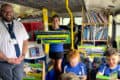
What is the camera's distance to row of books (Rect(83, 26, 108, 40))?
7863 mm

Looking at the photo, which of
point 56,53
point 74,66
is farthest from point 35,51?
point 74,66

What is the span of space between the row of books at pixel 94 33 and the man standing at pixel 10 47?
370cm

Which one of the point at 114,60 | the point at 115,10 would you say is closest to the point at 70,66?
the point at 114,60

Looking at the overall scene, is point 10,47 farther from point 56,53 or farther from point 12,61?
point 56,53

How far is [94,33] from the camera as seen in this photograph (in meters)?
7.88

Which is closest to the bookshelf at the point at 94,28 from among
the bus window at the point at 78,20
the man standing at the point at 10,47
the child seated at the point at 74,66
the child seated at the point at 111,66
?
the bus window at the point at 78,20

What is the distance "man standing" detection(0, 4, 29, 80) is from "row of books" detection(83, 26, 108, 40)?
370cm

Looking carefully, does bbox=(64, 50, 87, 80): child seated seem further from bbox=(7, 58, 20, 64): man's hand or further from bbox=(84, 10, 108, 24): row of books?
bbox=(84, 10, 108, 24): row of books

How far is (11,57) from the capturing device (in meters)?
4.20

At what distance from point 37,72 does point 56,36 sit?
0.67 metres

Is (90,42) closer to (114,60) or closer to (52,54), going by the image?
(52,54)

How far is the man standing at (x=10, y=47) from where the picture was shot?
13.7ft

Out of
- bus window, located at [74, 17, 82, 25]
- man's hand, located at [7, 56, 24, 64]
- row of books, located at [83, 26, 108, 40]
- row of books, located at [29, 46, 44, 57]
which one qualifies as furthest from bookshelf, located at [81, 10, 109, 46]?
man's hand, located at [7, 56, 24, 64]

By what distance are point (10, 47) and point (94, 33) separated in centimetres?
400
